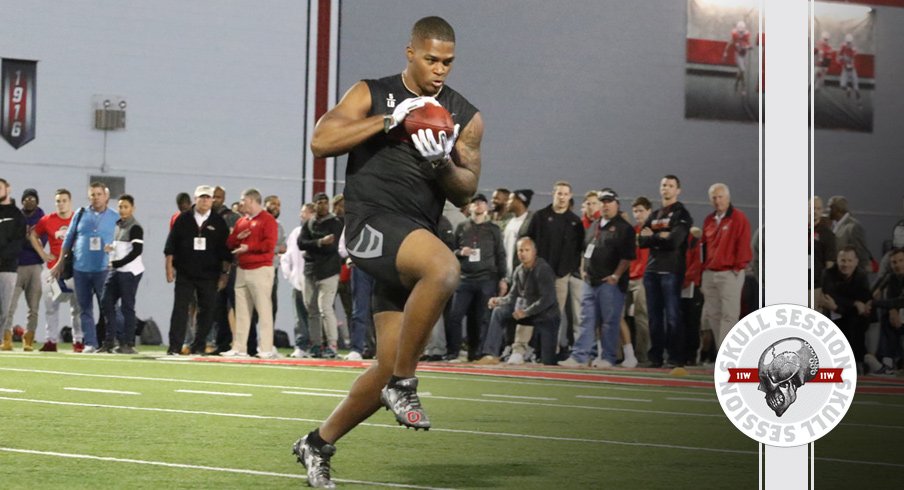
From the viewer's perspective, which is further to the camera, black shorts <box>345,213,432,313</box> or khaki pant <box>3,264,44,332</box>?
khaki pant <box>3,264,44,332</box>

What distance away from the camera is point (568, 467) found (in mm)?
6391

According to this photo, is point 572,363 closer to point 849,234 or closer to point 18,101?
point 849,234

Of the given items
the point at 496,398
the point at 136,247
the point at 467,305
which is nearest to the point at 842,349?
the point at 496,398

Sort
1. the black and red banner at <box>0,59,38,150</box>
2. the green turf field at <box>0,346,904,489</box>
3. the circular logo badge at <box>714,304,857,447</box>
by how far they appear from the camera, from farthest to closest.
Result: the black and red banner at <box>0,59,38,150</box>
the green turf field at <box>0,346,904,489</box>
the circular logo badge at <box>714,304,857,447</box>

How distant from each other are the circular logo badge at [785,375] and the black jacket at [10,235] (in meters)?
13.3

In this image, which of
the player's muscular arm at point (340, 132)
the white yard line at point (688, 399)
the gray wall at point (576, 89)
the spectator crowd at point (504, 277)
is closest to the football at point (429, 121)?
the player's muscular arm at point (340, 132)

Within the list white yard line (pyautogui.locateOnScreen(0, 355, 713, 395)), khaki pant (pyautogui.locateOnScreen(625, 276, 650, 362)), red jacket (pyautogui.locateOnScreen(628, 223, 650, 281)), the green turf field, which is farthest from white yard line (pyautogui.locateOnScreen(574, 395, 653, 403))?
red jacket (pyautogui.locateOnScreen(628, 223, 650, 281))

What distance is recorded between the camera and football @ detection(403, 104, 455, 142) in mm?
5339

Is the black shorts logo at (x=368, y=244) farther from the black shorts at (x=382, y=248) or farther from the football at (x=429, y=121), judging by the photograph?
the football at (x=429, y=121)

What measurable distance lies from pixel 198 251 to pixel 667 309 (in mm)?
5007

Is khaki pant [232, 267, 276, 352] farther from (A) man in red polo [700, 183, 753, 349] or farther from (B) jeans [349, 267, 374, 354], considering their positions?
(A) man in red polo [700, 183, 753, 349]

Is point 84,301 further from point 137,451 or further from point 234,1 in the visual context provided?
point 137,451

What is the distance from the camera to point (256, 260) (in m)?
Result: 15.6

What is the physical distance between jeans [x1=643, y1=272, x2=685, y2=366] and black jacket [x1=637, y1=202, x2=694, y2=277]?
0.27 feet
